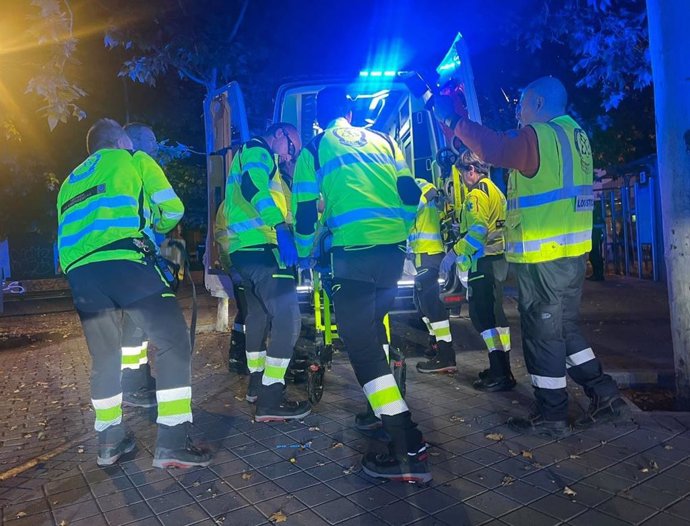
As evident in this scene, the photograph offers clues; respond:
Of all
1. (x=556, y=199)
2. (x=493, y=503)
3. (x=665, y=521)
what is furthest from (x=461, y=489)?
(x=556, y=199)

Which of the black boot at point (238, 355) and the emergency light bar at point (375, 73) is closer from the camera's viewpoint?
the black boot at point (238, 355)

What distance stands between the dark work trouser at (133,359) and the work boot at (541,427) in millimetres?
2937

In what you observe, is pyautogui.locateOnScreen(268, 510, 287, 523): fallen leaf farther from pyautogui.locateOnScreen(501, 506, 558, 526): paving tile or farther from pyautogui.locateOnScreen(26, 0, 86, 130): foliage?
pyautogui.locateOnScreen(26, 0, 86, 130): foliage

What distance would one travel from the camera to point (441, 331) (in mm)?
5055

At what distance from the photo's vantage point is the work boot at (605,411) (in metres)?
3.46

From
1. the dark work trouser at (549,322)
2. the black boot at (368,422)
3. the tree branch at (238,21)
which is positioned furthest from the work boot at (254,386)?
the tree branch at (238,21)

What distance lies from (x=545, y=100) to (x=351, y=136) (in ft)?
4.38

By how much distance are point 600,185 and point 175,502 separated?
16731 millimetres

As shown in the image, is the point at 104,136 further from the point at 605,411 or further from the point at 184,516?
→ the point at 605,411

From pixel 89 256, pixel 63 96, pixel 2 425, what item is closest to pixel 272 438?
pixel 89 256

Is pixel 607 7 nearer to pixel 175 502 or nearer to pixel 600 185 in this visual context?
pixel 175 502

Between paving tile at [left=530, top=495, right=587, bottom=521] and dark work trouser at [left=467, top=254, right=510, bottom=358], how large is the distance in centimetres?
205

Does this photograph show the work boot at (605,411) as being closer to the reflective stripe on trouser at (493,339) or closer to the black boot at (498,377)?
the black boot at (498,377)

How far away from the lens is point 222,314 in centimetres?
827
